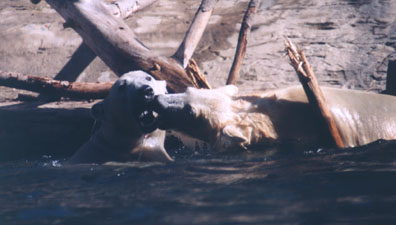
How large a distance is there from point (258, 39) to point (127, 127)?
3.06 m

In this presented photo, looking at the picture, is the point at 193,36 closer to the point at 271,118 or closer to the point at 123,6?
the point at 123,6

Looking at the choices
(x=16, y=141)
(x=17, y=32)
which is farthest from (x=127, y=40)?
(x=17, y=32)

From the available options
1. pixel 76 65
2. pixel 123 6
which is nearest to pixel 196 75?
pixel 123 6

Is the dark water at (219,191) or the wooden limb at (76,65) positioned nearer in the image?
the dark water at (219,191)

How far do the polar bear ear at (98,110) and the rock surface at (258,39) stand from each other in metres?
2.02

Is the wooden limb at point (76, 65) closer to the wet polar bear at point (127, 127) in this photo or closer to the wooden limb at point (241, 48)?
the wooden limb at point (241, 48)

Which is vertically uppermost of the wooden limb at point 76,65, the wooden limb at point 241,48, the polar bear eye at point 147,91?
the polar bear eye at point 147,91

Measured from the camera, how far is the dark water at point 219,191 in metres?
2.28

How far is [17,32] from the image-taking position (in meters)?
7.24

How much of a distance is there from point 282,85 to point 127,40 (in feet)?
6.13

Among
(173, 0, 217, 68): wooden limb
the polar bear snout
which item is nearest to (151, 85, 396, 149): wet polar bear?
the polar bear snout

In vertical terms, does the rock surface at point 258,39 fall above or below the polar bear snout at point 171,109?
below

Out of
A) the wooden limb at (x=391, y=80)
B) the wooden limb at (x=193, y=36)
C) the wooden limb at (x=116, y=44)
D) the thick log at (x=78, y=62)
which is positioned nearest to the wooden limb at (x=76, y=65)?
the thick log at (x=78, y=62)

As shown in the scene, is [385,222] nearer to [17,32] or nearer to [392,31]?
[392,31]
